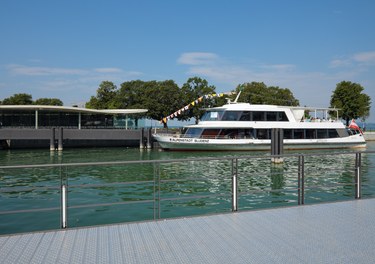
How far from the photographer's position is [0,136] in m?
35.9

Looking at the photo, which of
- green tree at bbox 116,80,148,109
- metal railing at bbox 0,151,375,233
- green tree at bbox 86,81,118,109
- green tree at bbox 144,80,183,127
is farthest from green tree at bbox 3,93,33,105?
metal railing at bbox 0,151,375,233

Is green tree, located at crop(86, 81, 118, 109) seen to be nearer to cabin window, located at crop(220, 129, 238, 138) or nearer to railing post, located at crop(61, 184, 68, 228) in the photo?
cabin window, located at crop(220, 129, 238, 138)

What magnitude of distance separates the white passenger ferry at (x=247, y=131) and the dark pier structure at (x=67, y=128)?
6.88 m

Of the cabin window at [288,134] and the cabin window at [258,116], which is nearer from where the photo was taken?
the cabin window at [258,116]

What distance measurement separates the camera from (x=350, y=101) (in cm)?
5841

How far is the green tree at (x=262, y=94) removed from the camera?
58.4 m

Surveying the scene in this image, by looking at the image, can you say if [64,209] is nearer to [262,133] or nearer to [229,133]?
[229,133]

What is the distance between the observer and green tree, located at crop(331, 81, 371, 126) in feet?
192

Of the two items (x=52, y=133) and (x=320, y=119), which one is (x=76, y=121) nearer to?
(x=52, y=133)

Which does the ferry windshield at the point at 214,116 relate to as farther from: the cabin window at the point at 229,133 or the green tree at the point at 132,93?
the green tree at the point at 132,93

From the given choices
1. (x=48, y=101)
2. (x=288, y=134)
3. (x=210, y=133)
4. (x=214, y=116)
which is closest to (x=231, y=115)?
(x=214, y=116)

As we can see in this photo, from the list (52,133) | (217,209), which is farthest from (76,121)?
(217,209)

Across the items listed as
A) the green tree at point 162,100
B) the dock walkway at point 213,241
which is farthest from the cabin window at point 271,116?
the dock walkway at point 213,241

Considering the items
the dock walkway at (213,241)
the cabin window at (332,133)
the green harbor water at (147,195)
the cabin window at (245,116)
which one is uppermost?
the cabin window at (245,116)
